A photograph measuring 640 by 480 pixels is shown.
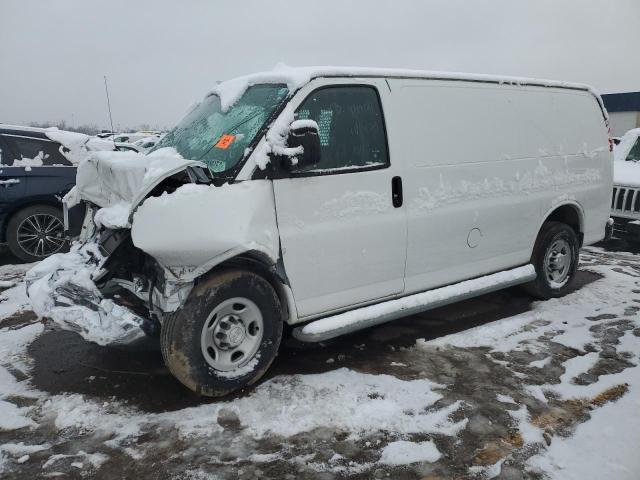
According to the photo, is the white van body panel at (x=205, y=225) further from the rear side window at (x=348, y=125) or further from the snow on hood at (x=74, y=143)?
the snow on hood at (x=74, y=143)

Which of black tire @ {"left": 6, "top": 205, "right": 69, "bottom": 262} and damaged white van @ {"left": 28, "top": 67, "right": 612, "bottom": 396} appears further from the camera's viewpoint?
black tire @ {"left": 6, "top": 205, "right": 69, "bottom": 262}

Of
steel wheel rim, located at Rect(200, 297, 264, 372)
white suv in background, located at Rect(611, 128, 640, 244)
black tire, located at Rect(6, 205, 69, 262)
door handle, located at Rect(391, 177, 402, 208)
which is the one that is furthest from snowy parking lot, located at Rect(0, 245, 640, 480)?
white suv in background, located at Rect(611, 128, 640, 244)

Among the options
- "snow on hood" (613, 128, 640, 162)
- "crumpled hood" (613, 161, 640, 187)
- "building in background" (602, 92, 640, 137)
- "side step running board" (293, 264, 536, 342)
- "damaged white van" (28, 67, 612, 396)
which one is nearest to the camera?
"damaged white van" (28, 67, 612, 396)

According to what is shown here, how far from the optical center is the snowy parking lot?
2.68 metres

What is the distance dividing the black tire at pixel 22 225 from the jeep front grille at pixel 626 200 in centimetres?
804

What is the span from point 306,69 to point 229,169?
3.22 feet

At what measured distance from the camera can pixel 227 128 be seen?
3.58 meters

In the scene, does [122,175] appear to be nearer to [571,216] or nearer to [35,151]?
[35,151]

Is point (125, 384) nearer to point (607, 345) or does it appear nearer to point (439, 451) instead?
point (439, 451)

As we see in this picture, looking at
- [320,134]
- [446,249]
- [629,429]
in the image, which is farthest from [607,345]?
[320,134]

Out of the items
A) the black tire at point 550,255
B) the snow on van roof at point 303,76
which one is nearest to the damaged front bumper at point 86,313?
the snow on van roof at point 303,76

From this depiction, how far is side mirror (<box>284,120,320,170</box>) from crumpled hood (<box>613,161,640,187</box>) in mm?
6281

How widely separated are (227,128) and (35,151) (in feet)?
15.4

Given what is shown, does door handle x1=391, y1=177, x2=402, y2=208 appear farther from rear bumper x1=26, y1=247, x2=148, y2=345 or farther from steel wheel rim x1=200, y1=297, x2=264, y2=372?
rear bumper x1=26, y1=247, x2=148, y2=345
